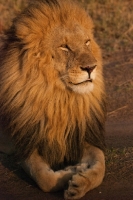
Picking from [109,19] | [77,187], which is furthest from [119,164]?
[109,19]

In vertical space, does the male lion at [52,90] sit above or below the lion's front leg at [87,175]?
above

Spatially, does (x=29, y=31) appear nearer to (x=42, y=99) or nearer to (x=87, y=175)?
(x=42, y=99)

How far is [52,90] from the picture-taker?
438cm

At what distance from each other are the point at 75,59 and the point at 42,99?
0.38 meters

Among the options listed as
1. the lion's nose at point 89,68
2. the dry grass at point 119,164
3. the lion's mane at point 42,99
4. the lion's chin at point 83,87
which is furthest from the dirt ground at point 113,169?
the lion's nose at point 89,68

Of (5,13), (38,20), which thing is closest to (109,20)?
(5,13)

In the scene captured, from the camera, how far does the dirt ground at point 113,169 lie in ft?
13.6

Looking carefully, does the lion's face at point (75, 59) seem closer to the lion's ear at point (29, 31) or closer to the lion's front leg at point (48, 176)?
the lion's ear at point (29, 31)

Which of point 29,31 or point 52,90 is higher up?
point 29,31

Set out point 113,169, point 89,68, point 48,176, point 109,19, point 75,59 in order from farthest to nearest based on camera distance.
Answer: point 109,19 → point 113,169 → point 75,59 → point 89,68 → point 48,176

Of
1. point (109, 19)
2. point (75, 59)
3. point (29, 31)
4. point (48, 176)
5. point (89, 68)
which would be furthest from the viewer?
point (109, 19)

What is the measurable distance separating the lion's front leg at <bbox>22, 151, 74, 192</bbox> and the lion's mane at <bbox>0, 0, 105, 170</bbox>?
17 cm

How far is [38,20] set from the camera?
14.8ft

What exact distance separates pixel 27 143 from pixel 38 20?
938mm
